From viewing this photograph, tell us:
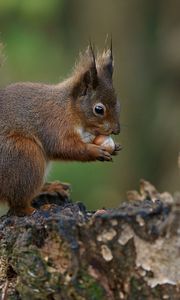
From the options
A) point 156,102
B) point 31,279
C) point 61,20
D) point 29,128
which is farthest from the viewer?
point 61,20

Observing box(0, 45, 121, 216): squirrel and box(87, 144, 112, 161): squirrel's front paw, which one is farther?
box(87, 144, 112, 161): squirrel's front paw

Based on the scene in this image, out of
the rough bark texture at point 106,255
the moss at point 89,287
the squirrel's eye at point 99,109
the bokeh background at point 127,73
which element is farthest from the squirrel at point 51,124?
the bokeh background at point 127,73

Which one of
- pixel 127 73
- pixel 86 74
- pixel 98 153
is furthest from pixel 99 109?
pixel 127 73

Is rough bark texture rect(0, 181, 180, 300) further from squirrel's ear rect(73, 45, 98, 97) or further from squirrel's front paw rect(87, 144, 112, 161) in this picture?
squirrel's ear rect(73, 45, 98, 97)

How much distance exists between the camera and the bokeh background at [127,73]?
10320 mm

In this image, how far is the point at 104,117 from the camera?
4.46 meters

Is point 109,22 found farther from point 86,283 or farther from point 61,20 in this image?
point 86,283

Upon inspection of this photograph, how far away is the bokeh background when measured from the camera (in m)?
10.3

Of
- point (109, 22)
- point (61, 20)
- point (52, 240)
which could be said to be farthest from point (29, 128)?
point (61, 20)

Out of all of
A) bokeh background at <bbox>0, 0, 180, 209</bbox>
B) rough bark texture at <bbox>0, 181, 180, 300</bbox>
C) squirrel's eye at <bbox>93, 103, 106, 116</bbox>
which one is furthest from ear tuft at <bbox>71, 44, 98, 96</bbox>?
bokeh background at <bbox>0, 0, 180, 209</bbox>

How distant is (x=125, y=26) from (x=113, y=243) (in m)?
7.83

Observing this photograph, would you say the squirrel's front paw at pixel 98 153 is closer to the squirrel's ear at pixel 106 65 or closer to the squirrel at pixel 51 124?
the squirrel at pixel 51 124

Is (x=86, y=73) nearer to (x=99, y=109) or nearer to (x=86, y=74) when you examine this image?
(x=86, y=74)

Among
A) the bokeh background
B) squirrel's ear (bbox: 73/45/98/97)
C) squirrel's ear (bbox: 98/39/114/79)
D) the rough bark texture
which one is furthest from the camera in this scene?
the bokeh background
